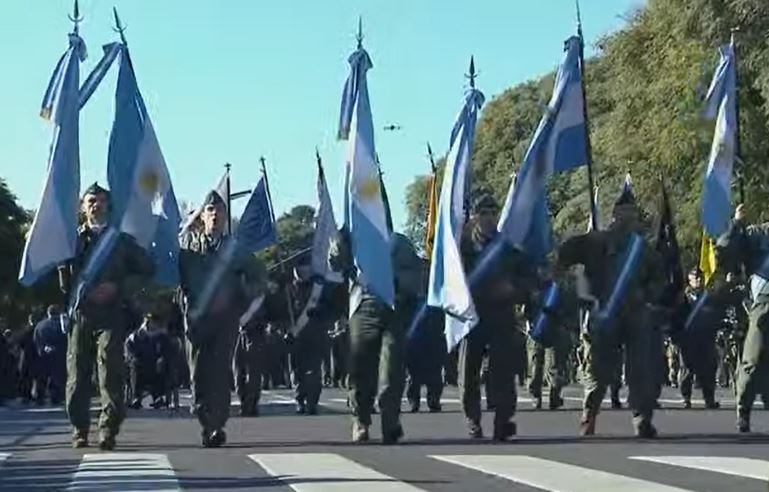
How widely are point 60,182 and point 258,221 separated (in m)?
13.0

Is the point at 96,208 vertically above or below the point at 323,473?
above

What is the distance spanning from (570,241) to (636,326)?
0.88 m

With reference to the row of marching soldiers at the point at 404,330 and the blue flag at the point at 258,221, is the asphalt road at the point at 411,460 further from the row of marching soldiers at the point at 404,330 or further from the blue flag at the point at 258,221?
the blue flag at the point at 258,221

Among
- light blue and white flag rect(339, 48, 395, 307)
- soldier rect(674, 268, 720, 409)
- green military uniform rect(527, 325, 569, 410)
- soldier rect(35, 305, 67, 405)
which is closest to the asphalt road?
light blue and white flag rect(339, 48, 395, 307)

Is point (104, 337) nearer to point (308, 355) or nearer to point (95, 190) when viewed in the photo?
point (95, 190)

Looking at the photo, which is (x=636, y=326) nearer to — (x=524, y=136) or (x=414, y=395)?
(x=414, y=395)

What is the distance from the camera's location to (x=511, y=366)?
1509 cm

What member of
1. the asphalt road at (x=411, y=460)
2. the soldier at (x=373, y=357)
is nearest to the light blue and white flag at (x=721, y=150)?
the asphalt road at (x=411, y=460)

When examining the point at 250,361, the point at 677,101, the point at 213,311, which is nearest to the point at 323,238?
the point at 250,361

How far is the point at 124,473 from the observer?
11.6 m

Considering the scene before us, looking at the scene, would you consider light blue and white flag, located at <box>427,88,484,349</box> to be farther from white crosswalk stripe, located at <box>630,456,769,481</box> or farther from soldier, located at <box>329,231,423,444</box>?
white crosswalk stripe, located at <box>630,456,769,481</box>

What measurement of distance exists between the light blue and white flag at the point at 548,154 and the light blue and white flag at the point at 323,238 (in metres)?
1.81

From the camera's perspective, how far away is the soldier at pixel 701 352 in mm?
21672

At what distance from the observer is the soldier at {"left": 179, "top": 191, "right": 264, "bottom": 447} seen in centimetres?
1454
